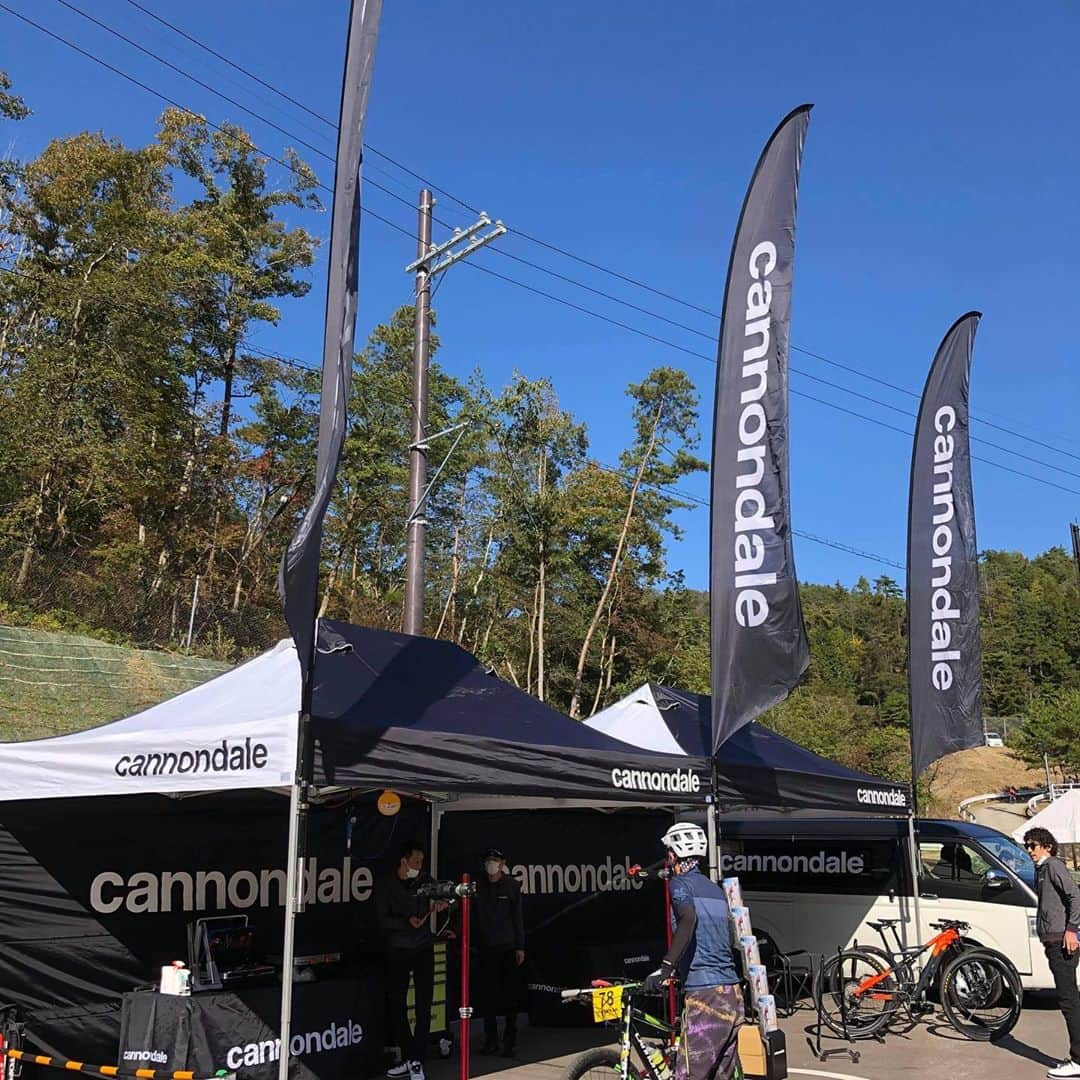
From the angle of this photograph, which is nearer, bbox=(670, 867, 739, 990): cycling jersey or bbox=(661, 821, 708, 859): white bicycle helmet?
bbox=(670, 867, 739, 990): cycling jersey

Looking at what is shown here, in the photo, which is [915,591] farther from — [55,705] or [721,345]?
[55,705]

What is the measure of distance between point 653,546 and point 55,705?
26.9 metres

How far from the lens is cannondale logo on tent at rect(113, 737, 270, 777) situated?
5898 millimetres

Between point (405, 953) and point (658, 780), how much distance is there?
2136 millimetres

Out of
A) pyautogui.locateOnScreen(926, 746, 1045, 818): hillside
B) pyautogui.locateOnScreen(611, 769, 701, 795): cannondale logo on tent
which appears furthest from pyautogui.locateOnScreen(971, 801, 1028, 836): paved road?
pyautogui.locateOnScreen(611, 769, 701, 795): cannondale logo on tent

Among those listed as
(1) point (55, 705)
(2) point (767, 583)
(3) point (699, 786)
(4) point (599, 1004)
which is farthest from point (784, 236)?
(1) point (55, 705)

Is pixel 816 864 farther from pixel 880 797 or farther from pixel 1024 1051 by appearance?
pixel 1024 1051

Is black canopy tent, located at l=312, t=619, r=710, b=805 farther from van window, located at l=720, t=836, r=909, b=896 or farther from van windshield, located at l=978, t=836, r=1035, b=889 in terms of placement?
van windshield, located at l=978, t=836, r=1035, b=889

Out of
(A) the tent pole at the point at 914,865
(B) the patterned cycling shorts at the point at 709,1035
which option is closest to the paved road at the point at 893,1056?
(A) the tent pole at the point at 914,865

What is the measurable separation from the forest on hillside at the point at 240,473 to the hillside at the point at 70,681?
290cm

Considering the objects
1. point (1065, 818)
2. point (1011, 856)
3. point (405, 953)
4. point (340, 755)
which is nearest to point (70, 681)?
point (405, 953)

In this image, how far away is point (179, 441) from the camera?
30078 mm

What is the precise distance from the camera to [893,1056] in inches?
341

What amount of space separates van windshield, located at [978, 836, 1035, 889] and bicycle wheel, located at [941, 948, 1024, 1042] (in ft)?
5.76
